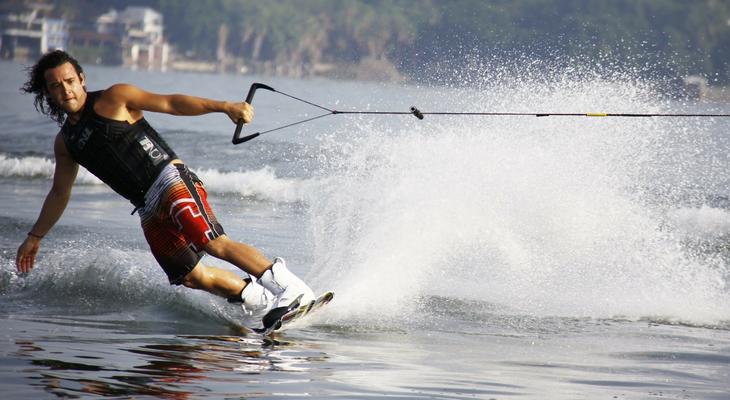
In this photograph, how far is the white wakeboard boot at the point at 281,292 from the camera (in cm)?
662

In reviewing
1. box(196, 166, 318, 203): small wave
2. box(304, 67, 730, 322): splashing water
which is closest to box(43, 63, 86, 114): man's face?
box(304, 67, 730, 322): splashing water

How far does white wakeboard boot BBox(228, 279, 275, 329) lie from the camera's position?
265 inches

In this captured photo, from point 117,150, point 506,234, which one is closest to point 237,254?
point 117,150

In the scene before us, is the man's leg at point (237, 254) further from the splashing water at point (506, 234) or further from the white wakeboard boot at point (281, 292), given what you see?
the splashing water at point (506, 234)

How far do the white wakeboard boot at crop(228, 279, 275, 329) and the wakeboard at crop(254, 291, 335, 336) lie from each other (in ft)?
0.20

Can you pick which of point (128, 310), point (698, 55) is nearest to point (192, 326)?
point (128, 310)

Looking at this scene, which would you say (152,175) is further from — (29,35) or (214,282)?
(29,35)

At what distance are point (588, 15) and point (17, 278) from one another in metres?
51.0

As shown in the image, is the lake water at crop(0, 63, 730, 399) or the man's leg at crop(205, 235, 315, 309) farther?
Result: the man's leg at crop(205, 235, 315, 309)

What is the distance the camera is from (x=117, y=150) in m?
6.53

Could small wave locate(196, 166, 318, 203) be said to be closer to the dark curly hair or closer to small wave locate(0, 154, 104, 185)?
small wave locate(0, 154, 104, 185)

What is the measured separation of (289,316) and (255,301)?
237mm

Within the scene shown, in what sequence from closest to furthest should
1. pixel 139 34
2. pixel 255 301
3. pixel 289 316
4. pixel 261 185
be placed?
1. pixel 289 316
2. pixel 255 301
3. pixel 261 185
4. pixel 139 34

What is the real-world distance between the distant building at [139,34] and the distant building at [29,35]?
3075 millimetres
